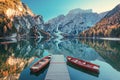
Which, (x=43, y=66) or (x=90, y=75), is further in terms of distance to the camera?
(x=43, y=66)

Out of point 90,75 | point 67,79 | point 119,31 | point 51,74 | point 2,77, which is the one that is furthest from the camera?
point 119,31

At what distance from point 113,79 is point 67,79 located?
10.8m

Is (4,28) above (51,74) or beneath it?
above

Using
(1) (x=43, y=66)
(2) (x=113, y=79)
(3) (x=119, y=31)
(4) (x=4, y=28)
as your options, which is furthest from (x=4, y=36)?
(2) (x=113, y=79)

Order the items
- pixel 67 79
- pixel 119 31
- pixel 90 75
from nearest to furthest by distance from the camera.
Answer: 1. pixel 67 79
2. pixel 90 75
3. pixel 119 31

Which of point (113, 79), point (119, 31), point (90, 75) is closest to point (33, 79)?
point (90, 75)

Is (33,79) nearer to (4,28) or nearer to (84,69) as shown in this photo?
(84,69)

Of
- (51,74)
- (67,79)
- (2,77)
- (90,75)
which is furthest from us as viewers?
(90,75)

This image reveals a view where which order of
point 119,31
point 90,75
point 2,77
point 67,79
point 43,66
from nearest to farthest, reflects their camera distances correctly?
point 67,79
point 2,77
point 90,75
point 43,66
point 119,31

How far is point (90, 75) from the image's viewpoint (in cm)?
3644

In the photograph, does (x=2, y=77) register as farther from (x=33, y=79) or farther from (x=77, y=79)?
(x=77, y=79)

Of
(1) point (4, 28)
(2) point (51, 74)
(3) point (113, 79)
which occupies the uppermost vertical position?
(1) point (4, 28)

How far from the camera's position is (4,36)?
176625mm

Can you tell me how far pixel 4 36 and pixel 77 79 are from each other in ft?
505
